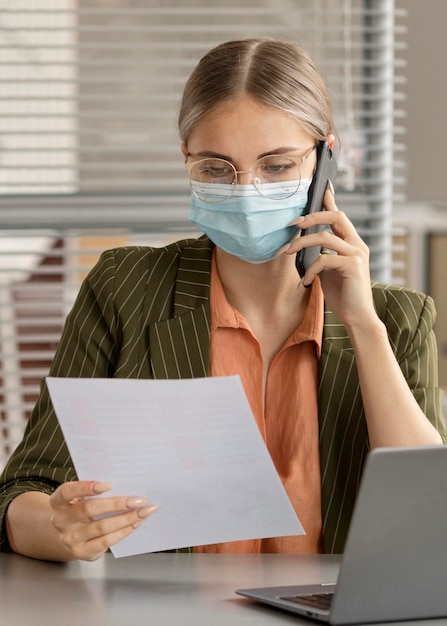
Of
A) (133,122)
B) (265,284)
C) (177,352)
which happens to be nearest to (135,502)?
(177,352)

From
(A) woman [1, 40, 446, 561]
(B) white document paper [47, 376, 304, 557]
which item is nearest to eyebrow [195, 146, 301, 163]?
(A) woman [1, 40, 446, 561]

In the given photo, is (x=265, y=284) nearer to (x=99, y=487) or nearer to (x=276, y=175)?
(x=276, y=175)

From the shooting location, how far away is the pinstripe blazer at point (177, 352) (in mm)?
1518

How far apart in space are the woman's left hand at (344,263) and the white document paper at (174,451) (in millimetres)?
398

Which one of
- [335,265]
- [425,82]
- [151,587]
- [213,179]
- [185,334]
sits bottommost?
[151,587]

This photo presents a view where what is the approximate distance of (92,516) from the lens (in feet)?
3.83

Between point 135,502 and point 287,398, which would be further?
point 287,398

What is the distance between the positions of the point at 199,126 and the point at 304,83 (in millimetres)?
186

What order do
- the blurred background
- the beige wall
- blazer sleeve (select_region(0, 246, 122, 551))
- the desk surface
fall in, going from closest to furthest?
the desk surface, blazer sleeve (select_region(0, 246, 122, 551)), the blurred background, the beige wall

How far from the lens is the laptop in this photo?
0.93 metres

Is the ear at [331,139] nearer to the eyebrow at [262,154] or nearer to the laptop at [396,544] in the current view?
the eyebrow at [262,154]

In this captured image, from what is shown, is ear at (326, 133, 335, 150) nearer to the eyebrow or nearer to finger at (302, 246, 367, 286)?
the eyebrow

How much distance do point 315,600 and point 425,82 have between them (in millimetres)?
2390

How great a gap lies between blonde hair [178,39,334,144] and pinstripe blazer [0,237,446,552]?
0.80 ft
